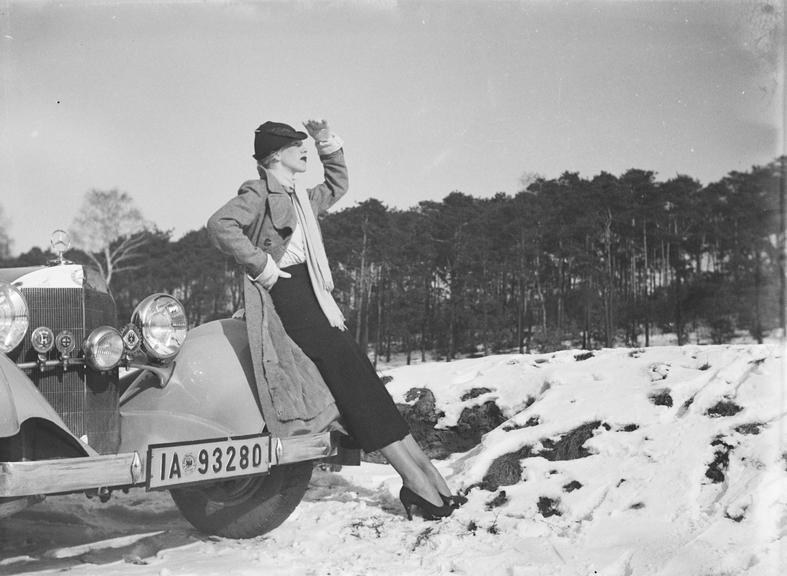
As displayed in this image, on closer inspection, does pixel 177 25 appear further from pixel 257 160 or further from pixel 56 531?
pixel 56 531

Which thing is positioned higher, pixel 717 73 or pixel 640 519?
pixel 717 73

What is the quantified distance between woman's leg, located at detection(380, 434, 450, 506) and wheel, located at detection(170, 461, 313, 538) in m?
0.44

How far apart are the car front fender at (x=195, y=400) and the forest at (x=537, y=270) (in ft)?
30.6

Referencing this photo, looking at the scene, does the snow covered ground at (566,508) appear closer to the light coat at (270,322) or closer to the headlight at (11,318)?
the light coat at (270,322)

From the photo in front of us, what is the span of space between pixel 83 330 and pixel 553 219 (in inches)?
576

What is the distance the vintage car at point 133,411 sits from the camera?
274cm

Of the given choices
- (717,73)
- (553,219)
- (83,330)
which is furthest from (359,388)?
(553,219)

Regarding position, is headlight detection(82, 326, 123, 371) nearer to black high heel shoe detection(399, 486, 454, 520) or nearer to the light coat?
the light coat

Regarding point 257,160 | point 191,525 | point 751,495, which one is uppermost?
point 257,160

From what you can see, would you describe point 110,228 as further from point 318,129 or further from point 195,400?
point 195,400

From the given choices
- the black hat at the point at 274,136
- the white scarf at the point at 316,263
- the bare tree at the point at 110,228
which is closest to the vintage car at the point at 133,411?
the white scarf at the point at 316,263

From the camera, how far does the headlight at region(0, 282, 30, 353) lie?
9.56 feet

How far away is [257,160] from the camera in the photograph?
4047 millimetres

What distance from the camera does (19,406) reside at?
8.57 feet
